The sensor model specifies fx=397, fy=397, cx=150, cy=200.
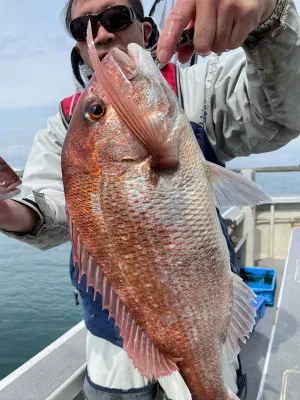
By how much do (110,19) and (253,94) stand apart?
0.90 m

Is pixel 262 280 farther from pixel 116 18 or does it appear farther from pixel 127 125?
→ pixel 127 125

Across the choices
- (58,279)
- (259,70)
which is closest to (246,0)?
(259,70)

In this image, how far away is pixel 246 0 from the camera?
3.62ft

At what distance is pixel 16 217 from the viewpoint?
1.59 metres

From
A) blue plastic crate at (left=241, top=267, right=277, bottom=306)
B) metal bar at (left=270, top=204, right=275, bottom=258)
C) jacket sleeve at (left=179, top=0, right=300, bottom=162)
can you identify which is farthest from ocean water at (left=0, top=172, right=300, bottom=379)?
Result: jacket sleeve at (left=179, top=0, right=300, bottom=162)

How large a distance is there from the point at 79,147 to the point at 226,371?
1.41 meters

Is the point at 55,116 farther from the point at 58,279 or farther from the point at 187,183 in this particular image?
the point at 58,279

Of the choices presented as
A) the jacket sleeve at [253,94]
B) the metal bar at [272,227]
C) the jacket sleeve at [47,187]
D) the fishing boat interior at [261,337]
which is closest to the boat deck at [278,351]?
the fishing boat interior at [261,337]

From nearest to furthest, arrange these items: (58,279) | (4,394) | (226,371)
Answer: (226,371) < (4,394) < (58,279)

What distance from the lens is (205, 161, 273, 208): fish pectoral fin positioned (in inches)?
52.8

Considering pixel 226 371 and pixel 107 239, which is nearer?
pixel 107 239

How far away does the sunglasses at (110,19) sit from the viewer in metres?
2.03

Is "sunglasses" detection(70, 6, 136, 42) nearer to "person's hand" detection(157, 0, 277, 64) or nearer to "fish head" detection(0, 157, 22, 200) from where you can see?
"person's hand" detection(157, 0, 277, 64)

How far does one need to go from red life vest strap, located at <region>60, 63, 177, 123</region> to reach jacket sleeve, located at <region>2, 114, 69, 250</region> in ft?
0.29
